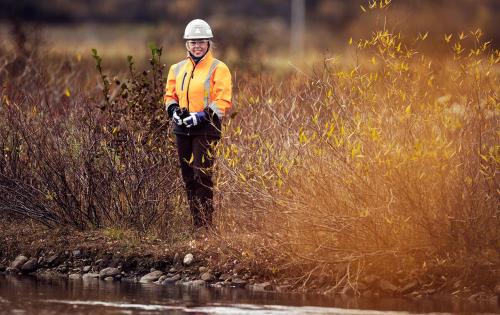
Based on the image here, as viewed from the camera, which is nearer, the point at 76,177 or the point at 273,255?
the point at 273,255

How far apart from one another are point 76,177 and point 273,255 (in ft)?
9.02

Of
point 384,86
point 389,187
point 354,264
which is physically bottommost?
point 354,264

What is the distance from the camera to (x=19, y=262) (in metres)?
13.2

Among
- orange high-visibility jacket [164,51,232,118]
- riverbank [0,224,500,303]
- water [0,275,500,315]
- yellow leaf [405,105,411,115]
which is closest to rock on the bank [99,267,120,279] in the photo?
A: riverbank [0,224,500,303]

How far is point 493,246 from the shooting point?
38.3ft

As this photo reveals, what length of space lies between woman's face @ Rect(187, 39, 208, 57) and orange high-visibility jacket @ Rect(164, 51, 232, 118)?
0.20ft

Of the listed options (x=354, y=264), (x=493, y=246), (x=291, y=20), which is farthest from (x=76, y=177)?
(x=291, y=20)

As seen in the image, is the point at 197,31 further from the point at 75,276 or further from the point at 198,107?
the point at 75,276

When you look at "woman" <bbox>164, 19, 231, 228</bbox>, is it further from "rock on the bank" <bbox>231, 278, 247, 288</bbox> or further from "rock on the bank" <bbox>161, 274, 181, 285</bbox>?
"rock on the bank" <bbox>231, 278, 247, 288</bbox>

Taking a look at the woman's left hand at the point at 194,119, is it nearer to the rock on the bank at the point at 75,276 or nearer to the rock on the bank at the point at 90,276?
the rock on the bank at the point at 90,276

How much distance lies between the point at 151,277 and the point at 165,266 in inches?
10.2

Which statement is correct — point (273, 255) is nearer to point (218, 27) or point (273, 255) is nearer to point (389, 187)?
point (389, 187)

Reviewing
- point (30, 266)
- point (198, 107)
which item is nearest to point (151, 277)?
point (30, 266)

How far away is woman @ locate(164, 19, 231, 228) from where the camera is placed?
42.1ft
